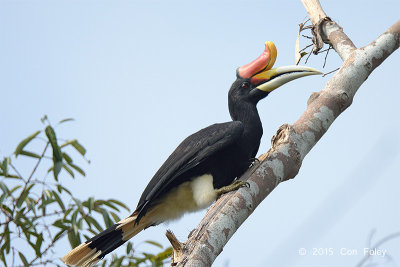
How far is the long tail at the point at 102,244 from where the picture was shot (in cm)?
320

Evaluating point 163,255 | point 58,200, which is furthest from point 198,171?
point 58,200

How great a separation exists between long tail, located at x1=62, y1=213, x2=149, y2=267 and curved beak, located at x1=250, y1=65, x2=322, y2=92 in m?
1.22

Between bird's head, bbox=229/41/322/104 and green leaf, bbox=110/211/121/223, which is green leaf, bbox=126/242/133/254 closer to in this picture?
green leaf, bbox=110/211/121/223

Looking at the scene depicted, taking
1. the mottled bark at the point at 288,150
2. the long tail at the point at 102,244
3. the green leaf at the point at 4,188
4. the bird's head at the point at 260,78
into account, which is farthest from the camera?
the bird's head at the point at 260,78

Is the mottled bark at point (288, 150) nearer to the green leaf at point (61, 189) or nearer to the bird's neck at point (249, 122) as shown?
the bird's neck at point (249, 122)

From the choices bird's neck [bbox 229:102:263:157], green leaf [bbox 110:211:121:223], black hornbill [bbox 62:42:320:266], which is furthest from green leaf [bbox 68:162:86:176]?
bird's neck [bbox 229:102:263:157]

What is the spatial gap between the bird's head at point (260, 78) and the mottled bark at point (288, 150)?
39 centimetres

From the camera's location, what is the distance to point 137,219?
3289 mm

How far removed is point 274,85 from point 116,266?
5.05ft

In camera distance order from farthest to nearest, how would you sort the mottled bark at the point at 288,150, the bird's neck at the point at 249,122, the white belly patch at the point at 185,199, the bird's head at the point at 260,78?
the bird's head at the point at 260,78
the bird's neck at the point at 249,122
the white belly patch at the point at 185,199
the mottled bark at the point at 288,150

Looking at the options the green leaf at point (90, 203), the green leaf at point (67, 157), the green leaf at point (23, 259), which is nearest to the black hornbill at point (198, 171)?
the green leaf at point (90, 203)

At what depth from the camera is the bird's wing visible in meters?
3.27

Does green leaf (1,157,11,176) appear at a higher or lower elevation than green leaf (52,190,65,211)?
higher

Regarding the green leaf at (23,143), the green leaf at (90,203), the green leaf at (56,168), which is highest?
the green leaf at (23,143)
